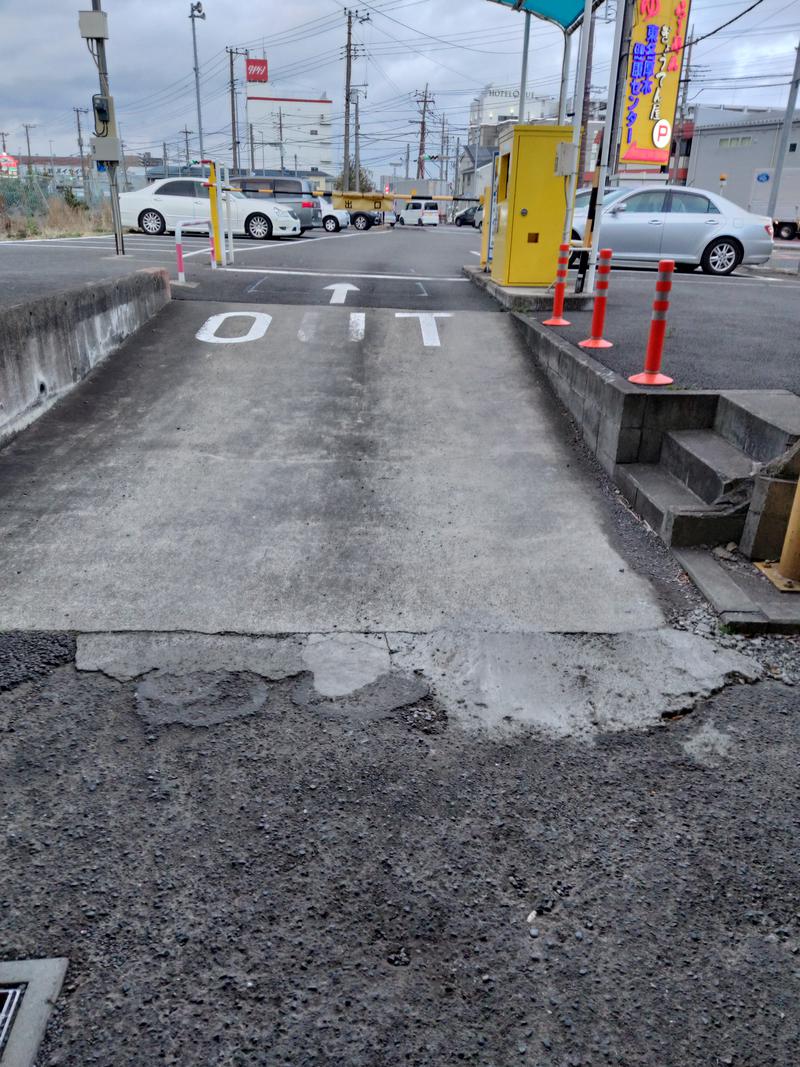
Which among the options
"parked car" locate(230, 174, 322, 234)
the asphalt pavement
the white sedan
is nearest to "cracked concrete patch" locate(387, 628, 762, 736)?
the asphalt pavement

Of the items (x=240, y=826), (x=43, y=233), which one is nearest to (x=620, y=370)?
(x=240, y=826)

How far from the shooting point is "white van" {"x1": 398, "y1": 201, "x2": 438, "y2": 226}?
4806 cm

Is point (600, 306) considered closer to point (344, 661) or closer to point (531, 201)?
point (531, 201)

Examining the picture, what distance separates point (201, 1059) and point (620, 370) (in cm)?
583

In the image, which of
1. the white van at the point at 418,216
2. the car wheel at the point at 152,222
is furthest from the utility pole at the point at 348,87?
the car wheel at the point at 152,222

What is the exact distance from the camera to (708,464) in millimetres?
4855

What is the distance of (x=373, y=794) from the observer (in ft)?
9.15

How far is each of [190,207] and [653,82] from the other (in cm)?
1729

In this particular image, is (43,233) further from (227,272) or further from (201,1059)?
(201,1059)

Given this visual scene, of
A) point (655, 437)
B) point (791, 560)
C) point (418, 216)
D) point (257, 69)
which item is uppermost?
point (257, 69)

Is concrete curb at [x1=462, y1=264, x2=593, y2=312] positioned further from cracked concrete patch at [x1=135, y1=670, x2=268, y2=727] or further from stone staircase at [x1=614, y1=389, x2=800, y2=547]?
cracked concrete patch at [x1=135, y1=670, x2=268, y2=727]

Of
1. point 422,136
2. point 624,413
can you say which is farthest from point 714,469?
point 422,136

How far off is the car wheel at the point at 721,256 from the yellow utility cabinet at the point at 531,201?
6.87m

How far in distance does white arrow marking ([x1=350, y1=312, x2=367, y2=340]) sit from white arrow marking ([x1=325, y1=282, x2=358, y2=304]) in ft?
2.89
